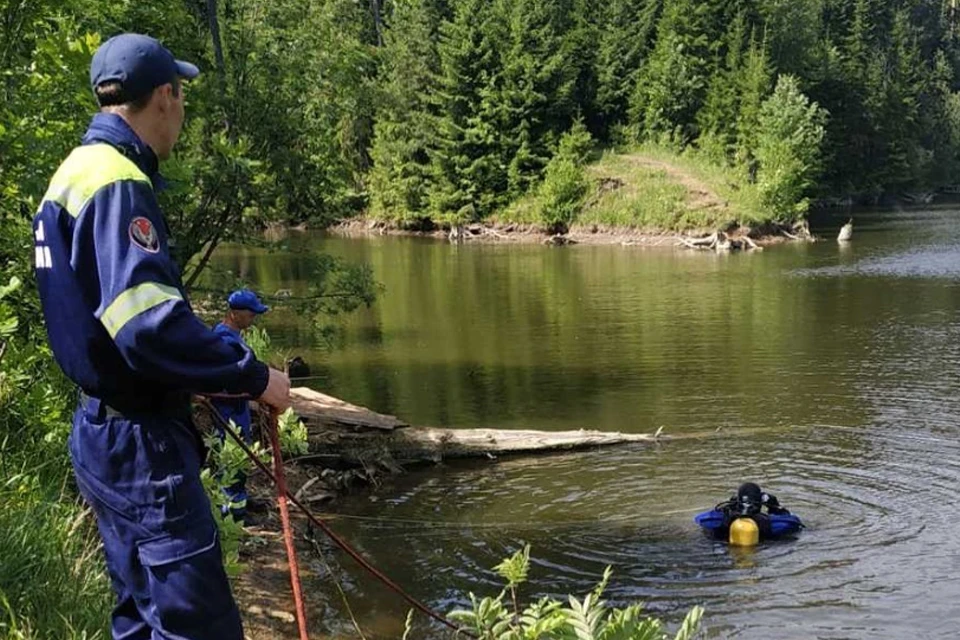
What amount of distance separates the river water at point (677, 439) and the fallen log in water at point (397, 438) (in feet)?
0.93

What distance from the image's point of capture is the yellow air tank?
9.51 meters

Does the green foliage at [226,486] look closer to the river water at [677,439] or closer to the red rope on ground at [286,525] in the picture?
the red rope on ground at [286,525]

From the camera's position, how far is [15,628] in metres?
3.71

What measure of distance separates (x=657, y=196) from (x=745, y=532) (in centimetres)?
4402

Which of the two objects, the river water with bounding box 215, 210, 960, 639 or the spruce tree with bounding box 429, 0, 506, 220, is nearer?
the river water with bounding box 215, 210, 960, 639

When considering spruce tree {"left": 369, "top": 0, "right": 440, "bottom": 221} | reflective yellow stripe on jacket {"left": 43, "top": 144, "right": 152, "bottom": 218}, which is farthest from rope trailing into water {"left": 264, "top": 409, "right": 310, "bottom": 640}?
spruce tree {"left": 369, "top": 0, "right": 440, "bottom": 221}

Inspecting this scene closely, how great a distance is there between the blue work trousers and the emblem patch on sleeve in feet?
1.64

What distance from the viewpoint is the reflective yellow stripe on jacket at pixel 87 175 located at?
8.39ft

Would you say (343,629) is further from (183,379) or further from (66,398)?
(183,379)

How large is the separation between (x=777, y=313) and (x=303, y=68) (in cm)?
1573

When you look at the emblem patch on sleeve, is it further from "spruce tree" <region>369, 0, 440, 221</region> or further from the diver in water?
"spruce tree" <region>369, 0, 440, 221</region>

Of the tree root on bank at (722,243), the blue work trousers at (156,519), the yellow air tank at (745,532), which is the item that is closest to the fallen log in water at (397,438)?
the yellow air tank at (745,532)

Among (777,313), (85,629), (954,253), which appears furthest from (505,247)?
(85,629)

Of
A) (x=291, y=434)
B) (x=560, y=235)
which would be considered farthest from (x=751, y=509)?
(x=560, y=235)
